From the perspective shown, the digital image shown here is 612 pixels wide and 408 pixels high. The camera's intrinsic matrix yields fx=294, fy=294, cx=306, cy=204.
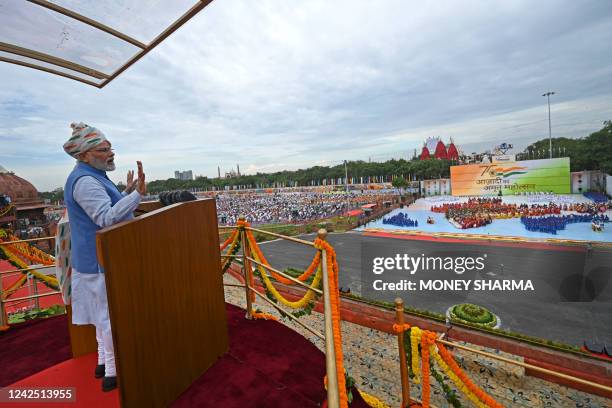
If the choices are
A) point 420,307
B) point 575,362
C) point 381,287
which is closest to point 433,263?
point 381,287

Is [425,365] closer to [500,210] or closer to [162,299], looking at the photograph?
[162,299]

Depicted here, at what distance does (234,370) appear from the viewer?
1955mm

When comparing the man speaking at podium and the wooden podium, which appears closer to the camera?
the wooden podium

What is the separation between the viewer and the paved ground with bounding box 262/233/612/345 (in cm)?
771

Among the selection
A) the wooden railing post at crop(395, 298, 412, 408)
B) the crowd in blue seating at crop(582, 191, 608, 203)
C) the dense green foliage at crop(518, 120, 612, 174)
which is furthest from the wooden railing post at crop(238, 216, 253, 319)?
the dense green foliage at crop(518, 120, 612, 174)

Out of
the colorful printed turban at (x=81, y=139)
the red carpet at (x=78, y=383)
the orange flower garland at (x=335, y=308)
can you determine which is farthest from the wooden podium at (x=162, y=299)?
the orange flower garland at (x=335, y=308)

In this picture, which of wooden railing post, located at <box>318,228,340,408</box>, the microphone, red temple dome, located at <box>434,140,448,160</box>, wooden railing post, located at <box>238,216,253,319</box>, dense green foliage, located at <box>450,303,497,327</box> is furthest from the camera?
red temple dome, located at <box>434,140,448,160</box>

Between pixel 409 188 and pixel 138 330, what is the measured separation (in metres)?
A: 40.5

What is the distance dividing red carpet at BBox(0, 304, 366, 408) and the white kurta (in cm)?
30

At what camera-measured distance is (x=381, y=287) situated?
10922 mm

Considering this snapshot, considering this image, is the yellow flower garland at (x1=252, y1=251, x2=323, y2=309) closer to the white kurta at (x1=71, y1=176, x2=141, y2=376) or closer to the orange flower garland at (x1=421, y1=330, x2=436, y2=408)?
the orange flower garland at (x1=421, y1=330, x2=436, y2=408)

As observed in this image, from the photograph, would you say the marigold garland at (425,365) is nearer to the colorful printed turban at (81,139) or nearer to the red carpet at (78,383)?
the red carpet at (78,383)

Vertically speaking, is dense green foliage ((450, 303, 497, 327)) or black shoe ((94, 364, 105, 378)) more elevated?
black shoe ((94, 364, 105, 378))

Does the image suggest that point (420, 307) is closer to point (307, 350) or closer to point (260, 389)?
point (307, 350)
